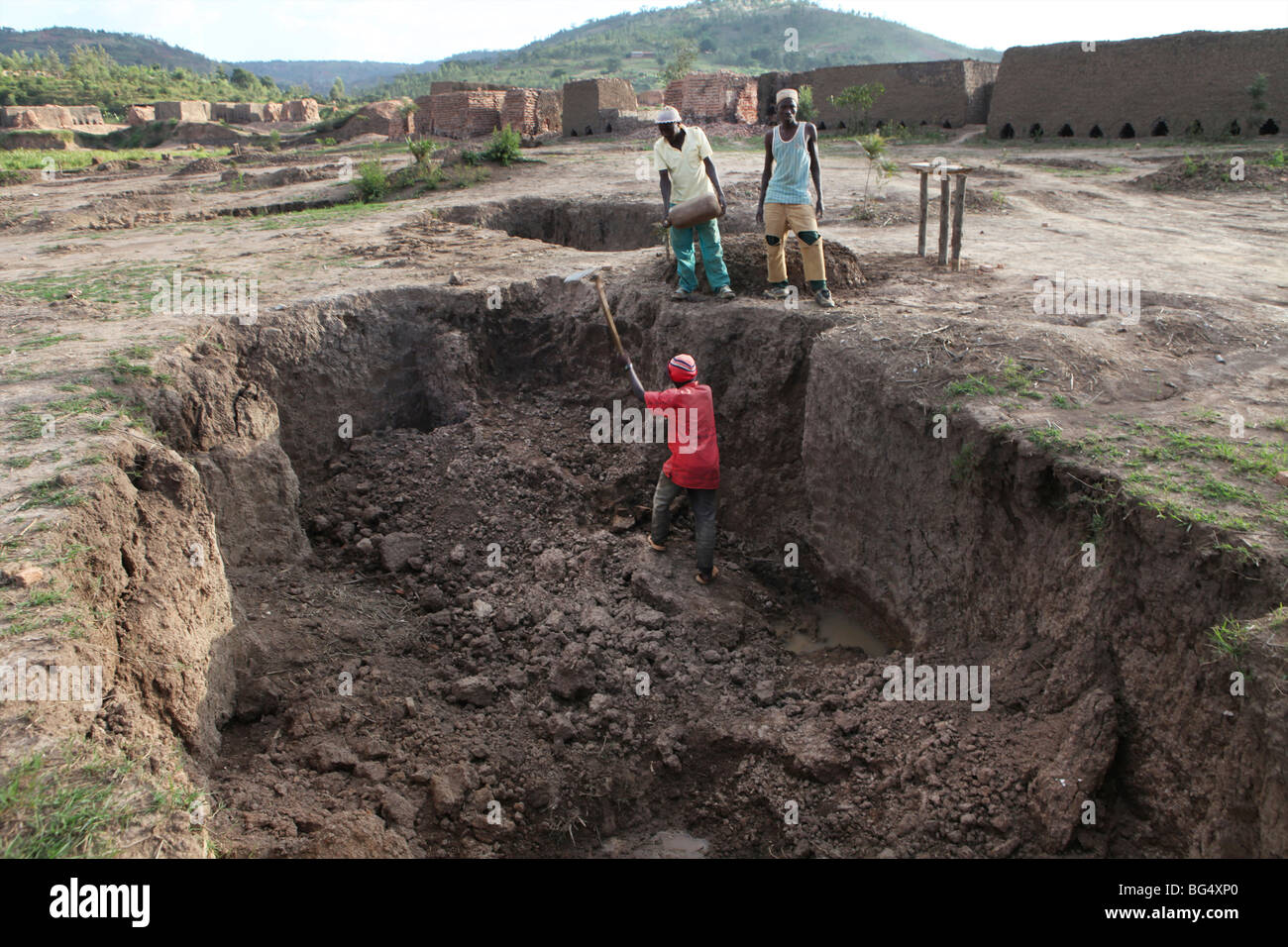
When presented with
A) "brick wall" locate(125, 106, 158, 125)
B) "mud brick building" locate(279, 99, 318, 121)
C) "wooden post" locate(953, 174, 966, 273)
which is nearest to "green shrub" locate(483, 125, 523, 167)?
"wooden post" locate(953, 174, 966, 273)

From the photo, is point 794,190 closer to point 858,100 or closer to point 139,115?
point 858,100

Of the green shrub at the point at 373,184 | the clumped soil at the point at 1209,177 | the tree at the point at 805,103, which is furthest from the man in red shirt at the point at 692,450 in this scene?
the tree at the point at 805,103

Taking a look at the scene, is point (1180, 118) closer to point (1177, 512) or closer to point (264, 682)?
point (1177, 512)

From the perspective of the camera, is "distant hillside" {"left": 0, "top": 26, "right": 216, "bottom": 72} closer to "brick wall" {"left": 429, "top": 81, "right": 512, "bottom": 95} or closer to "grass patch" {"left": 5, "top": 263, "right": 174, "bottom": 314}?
"brick wall" {"left": 429, "top": 81, "right": 512, "bottom": 95}

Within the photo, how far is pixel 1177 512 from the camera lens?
3.76 meters

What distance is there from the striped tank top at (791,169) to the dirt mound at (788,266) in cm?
71

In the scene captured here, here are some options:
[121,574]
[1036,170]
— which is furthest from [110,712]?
[1036,170]

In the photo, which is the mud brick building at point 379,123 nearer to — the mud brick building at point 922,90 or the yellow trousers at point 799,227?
the mud brick building at point 922,90

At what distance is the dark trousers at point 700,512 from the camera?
5.79 m

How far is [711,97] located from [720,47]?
5286 centimetres

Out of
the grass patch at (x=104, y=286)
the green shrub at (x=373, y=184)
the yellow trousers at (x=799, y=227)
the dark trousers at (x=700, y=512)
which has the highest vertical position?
the green shrub at (x=373, y=184)

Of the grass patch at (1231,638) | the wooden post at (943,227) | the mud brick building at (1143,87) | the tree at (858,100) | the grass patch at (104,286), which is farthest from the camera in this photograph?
the tree at (858,100)

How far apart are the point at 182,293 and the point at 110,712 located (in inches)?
183

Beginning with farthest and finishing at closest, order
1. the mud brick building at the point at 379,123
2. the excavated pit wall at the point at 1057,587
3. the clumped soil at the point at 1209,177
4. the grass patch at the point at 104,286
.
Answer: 1. the mud brick building at the point at 379,123
2. the clumped soil at the point at 1209,177
3. the grass patch at the point at 104,286
4. the excavated pit wall at the point at 1057,587
